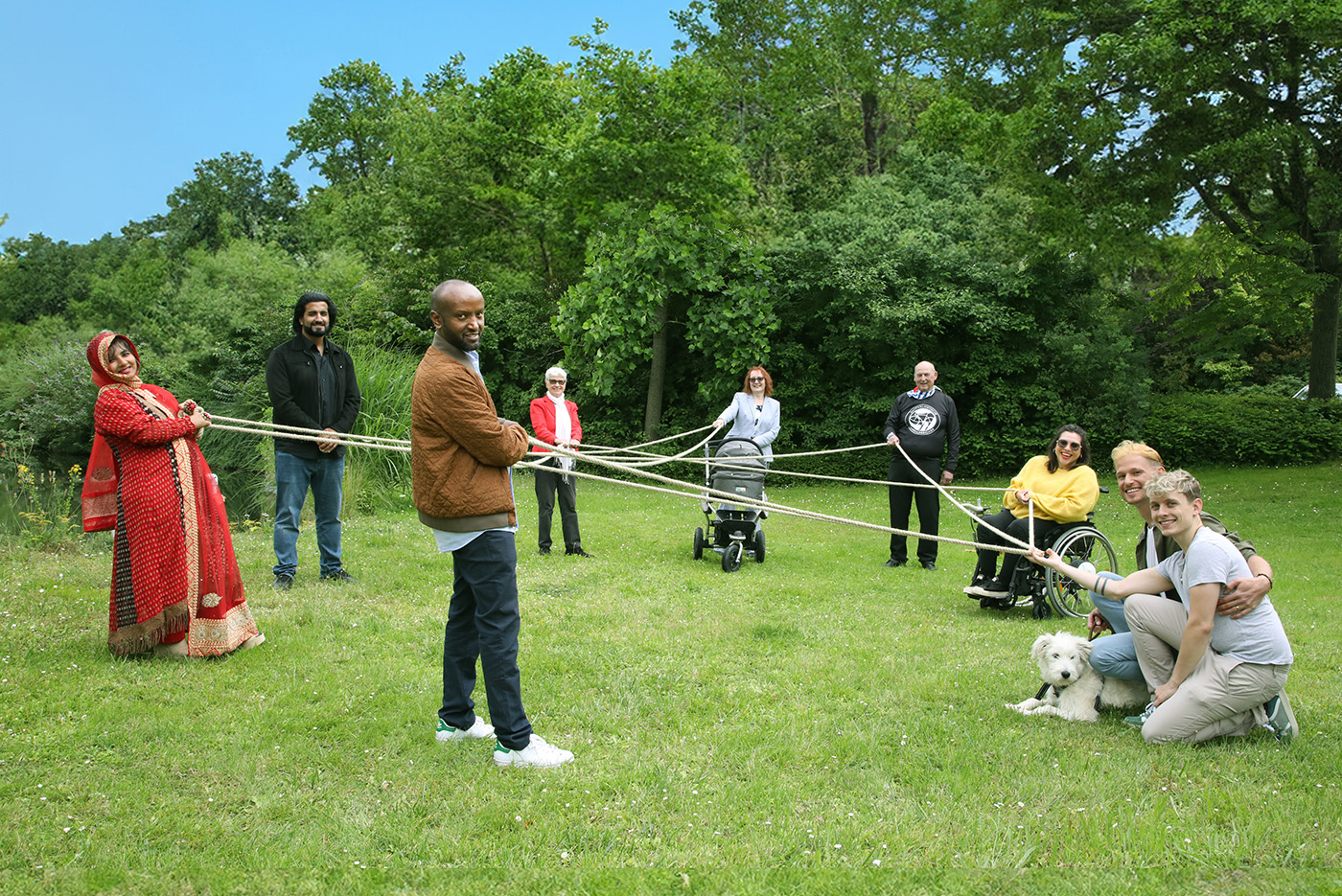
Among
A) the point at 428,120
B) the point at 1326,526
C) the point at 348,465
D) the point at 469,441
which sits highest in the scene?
the point at 428,120

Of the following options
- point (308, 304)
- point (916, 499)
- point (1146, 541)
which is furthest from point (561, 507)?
point (1146, 541)

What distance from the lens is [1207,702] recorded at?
4145 millimetres

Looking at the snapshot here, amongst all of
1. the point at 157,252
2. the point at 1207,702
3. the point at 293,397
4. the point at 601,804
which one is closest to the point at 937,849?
the point at 601,804

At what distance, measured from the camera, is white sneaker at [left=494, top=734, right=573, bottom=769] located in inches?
152

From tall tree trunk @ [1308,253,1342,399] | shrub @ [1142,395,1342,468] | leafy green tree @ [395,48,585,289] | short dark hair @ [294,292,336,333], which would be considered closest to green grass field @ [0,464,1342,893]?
short dark hair @ [294,292,336,333]

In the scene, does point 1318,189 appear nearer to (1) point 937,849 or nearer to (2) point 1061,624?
(2) point 1061,624

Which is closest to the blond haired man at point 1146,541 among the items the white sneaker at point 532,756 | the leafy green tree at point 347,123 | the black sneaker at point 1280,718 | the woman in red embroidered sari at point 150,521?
the black sneaker at point 1280,718

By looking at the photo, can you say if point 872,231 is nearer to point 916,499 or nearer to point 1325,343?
point 1325,343

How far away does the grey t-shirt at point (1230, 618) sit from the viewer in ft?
13.3

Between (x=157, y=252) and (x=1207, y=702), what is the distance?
177 ft

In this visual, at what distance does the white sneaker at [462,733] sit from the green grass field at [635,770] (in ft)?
0.41

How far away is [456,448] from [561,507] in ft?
17.1

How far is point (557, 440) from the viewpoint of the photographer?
895cm

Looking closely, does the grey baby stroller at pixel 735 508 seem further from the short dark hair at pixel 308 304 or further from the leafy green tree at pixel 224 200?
the leafy green tree at pixel 224 200
